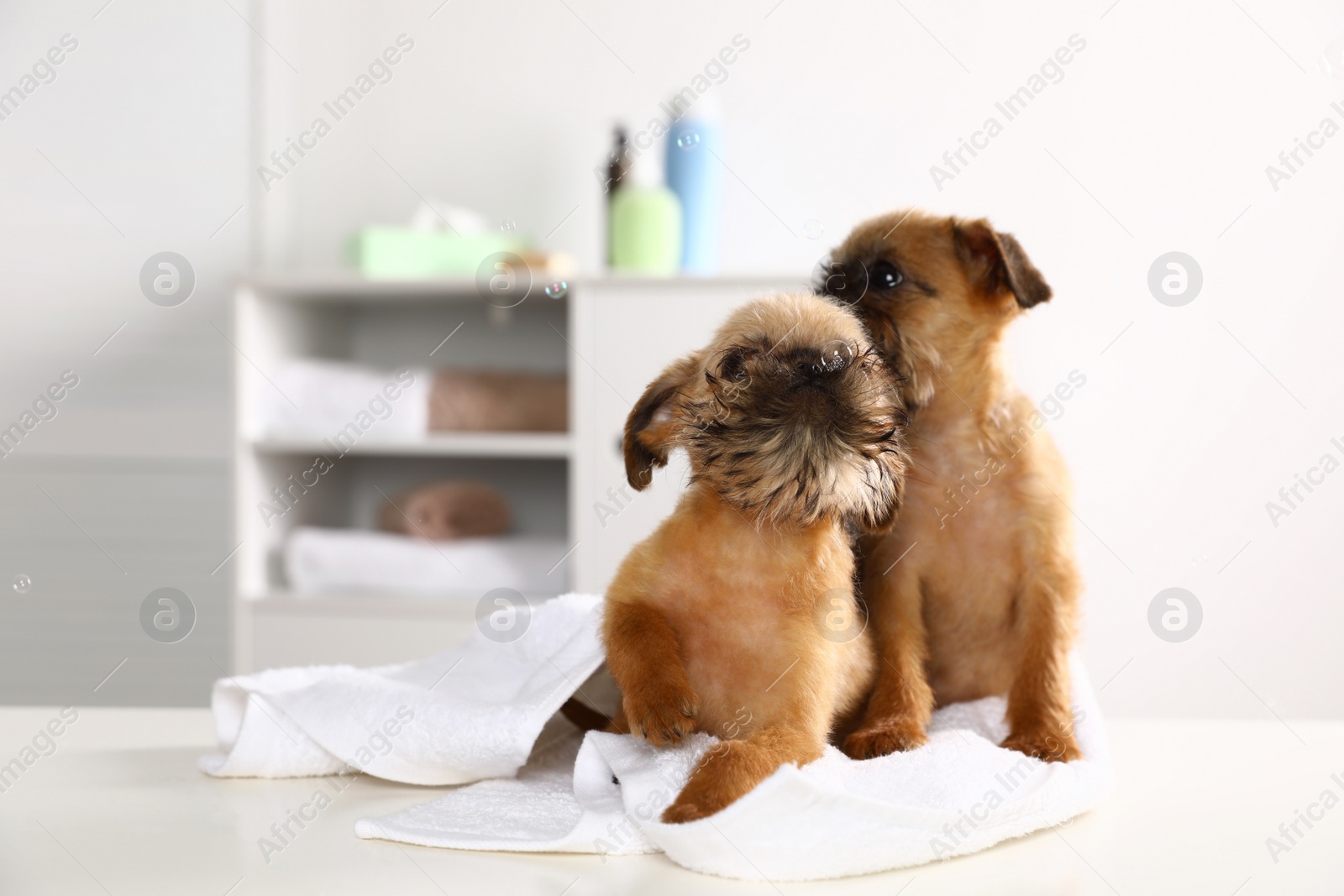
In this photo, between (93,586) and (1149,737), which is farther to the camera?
(93,586)

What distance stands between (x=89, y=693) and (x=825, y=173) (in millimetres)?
2479

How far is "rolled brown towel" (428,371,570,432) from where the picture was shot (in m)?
2.59

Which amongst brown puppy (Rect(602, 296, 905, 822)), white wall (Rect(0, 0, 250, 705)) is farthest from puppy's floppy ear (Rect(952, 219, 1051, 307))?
white wall (Rect(0, 0, 250, 705))

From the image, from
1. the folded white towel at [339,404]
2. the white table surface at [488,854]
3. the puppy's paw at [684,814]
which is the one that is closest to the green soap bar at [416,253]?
the folded white towel at [339,404]

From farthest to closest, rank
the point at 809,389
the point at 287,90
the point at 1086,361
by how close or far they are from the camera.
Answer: the point at 287,90 → the point at 1086,361 → the point at 809,389

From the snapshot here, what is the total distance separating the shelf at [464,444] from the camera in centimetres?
251

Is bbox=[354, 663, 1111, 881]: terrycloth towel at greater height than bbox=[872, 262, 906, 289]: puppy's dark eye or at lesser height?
lesser

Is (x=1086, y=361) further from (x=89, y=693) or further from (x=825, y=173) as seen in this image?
(x=89, y=693)

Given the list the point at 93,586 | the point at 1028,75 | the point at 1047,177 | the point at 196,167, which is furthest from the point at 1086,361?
the point at 93,586

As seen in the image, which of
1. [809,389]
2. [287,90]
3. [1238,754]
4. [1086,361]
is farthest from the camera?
[287,90]

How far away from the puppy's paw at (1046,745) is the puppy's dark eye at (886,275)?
0.45 m

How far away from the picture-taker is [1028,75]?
2797 millimetres

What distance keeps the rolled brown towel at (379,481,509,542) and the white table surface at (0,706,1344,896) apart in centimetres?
154

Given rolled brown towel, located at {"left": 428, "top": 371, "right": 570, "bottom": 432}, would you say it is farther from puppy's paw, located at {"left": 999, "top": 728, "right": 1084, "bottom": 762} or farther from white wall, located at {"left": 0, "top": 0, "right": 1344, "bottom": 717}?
puppy's paw, located at {"left": 999, "top": 728, "right": 1084, "bottom": 762}
